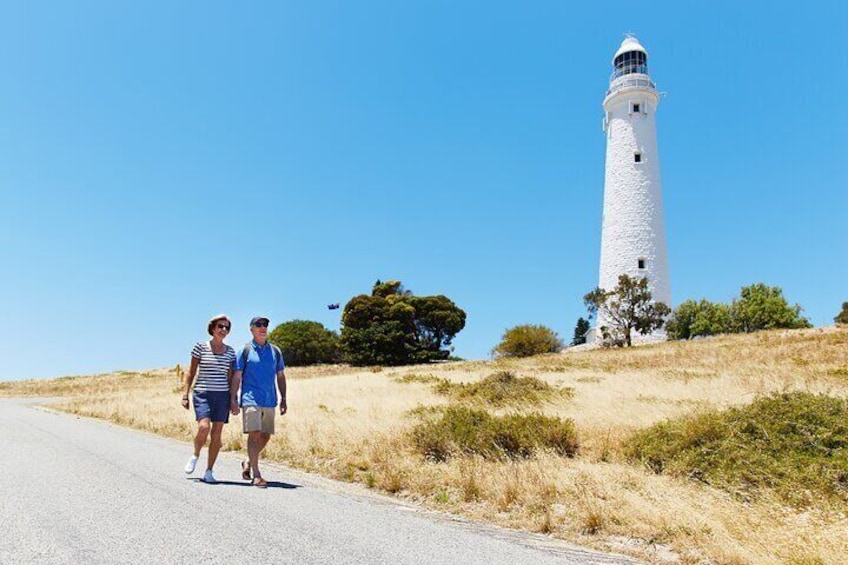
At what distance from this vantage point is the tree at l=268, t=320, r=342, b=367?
192 ft

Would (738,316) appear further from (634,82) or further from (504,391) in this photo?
(504,391)

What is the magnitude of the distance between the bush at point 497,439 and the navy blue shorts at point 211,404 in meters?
3.12

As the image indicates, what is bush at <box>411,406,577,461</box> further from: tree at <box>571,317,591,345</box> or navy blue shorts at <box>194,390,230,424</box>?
tree at <box>571,317,591,345</box>

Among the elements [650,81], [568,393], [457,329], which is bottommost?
[568,393]

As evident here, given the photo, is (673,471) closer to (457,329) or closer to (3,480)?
(3,480)

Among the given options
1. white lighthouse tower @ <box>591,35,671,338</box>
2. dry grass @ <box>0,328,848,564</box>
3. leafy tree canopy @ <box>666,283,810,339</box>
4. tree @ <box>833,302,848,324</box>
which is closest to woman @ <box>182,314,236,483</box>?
dry grass @ <box>0,328,848,564</box>

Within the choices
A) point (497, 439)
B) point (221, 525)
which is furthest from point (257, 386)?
point (497, 439)

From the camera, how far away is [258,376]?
756cm

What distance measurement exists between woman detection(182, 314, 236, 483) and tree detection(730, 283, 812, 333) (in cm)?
6013

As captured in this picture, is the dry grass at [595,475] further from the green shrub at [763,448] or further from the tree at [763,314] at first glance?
the tree at [763,314]

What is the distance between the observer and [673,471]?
7.28 m

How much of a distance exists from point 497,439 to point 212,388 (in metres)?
4.27

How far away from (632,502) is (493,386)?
12263mm

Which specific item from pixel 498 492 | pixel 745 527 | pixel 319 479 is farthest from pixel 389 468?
pixel 745 527
